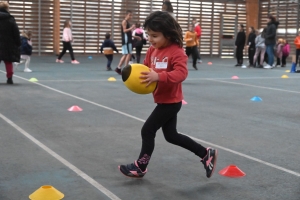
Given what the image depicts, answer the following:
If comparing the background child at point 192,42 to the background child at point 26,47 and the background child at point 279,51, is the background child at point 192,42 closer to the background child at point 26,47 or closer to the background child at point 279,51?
the background child at point 279,51

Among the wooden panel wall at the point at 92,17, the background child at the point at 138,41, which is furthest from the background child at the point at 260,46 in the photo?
the wooden panel wall at the point at 92,17

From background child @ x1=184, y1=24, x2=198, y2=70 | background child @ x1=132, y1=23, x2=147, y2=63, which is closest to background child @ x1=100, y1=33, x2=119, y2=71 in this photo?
background child @ x1=132, y1=23, x2=147, y2=63

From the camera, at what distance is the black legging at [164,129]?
4426 mm

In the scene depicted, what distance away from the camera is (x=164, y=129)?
181 inches

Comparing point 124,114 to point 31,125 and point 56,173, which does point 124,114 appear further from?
A: point 56,173

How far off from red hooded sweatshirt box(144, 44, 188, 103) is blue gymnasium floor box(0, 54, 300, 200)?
2.52ft

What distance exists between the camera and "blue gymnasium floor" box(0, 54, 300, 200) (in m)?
4.24

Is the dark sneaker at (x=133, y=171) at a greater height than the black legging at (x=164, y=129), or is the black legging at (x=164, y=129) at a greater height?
the black legging at (x=164, y=129)

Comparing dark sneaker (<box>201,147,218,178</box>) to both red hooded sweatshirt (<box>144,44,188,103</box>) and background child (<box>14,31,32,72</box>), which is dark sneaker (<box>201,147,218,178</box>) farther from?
background child (<box>14,31,32,72</box>)

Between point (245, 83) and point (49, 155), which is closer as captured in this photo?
point (49, 155)

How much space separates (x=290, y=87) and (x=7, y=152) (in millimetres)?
9067

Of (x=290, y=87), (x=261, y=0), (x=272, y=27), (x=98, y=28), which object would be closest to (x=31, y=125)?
(x=290, y=87)

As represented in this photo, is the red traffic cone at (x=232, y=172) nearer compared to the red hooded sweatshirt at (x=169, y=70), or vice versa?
the red hooded sweatshirt at (x=169, y=70)

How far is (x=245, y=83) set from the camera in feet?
44.6
